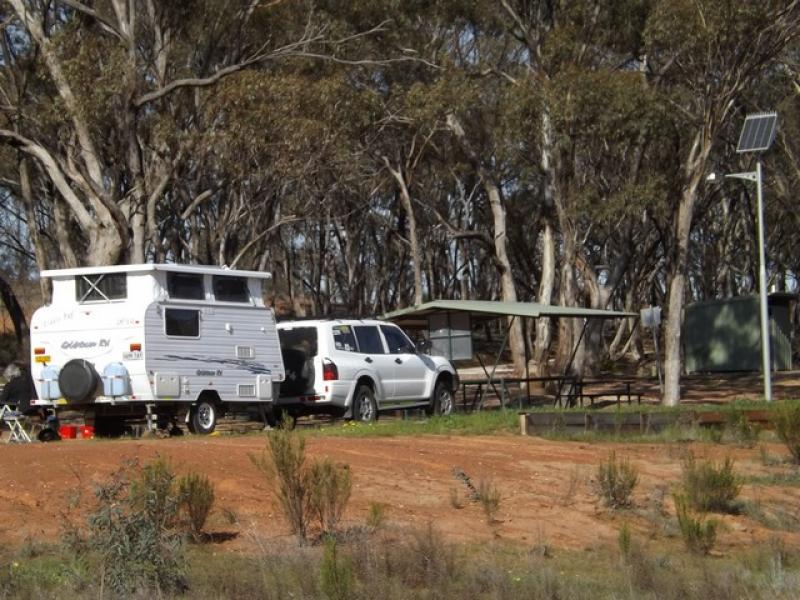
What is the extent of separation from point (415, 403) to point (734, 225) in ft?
113

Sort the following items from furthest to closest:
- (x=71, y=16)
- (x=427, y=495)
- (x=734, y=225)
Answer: (x=734, y=225), (x=71, y=16), (x=427, y=495)

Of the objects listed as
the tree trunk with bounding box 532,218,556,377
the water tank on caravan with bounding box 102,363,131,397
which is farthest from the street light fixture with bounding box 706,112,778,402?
the water tank on caravan with bounding box 102,363,131,397

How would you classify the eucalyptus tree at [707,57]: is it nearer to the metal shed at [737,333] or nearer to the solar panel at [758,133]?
the solar panel at [758,133]

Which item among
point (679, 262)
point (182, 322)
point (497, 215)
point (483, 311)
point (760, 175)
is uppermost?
point (497, 215)

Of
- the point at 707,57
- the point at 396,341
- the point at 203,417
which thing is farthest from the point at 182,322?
the point at 707,57

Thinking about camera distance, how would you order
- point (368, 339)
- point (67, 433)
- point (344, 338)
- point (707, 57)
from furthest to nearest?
1. point (707, 57)
2. point (368, 339)
3. point (344, 338)
4. point (67, 433)

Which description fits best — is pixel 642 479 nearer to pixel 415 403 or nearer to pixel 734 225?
pixel 415 403

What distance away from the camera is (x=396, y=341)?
23438 millimetres

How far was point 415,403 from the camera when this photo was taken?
23672mm

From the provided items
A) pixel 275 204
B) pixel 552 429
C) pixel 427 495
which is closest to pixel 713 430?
pixel 552 429

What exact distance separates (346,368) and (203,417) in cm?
262

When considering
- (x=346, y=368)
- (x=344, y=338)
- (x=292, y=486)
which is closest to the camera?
(x=292, y=486)

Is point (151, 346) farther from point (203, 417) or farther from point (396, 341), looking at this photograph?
point (396, 341)

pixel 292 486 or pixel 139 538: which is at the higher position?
pixel 292 486
